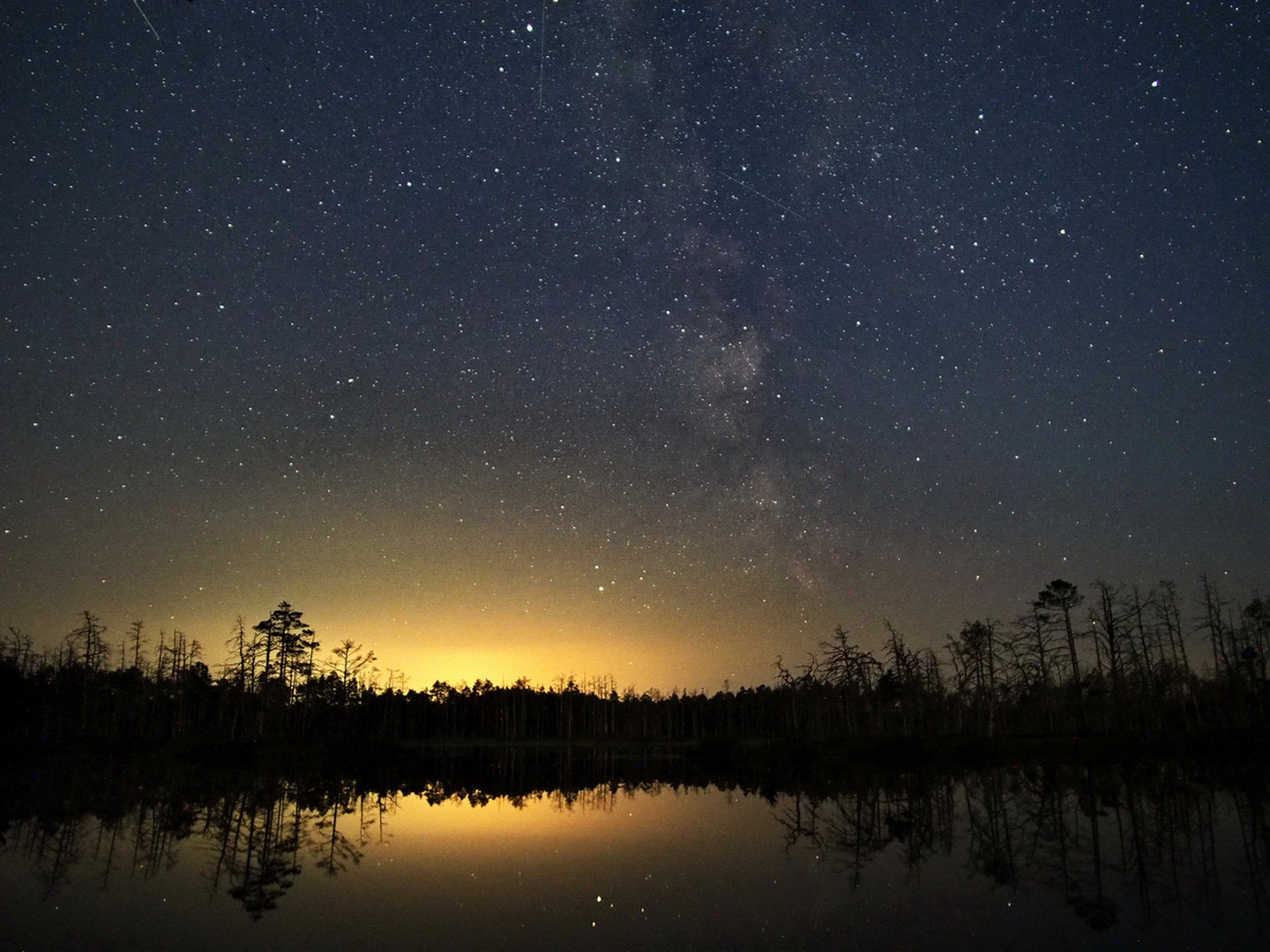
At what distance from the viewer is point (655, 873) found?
1353cm

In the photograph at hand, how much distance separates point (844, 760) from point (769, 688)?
87.6 m

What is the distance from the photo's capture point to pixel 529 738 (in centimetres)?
10788

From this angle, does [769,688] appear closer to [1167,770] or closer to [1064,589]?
[1064,589]

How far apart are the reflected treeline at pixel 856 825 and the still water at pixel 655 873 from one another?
0.33 ft

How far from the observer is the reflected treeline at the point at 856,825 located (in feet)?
40.4

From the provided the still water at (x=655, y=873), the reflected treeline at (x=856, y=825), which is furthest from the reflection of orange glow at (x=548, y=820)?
the reflected treeline at (x=856, y=825)

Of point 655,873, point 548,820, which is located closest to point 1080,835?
point 655,873

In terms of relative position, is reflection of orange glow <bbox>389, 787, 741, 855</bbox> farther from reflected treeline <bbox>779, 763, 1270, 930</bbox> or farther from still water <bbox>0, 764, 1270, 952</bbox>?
reflected treeline <bbox>779, 763, 1270, 930</bbox>

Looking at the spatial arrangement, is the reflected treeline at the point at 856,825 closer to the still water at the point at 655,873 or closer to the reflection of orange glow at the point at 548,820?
the still water at the point at 655,873

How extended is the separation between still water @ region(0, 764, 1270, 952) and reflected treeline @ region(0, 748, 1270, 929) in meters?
0.10

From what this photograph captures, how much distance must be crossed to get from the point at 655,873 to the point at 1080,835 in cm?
928

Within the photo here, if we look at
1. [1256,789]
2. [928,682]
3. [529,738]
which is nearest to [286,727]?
[529,738]

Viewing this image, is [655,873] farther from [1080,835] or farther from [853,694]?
[853,694]

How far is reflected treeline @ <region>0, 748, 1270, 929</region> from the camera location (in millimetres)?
12312
